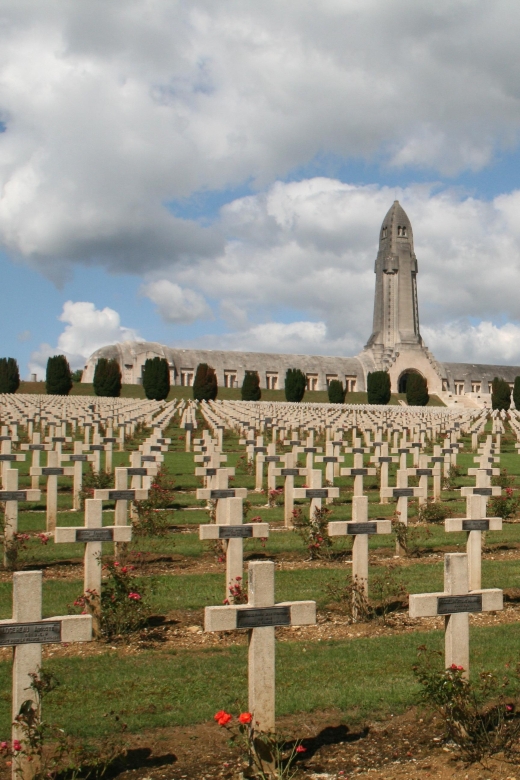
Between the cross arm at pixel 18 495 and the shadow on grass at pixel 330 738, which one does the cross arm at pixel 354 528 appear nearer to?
the shadow on grass at pixel 330 738

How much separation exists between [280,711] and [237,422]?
19.8 m

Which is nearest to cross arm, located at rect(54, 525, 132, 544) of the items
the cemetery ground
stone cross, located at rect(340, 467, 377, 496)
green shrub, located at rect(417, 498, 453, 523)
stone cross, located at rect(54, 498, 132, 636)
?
stone cross, located at rect(54, 498, 132, 636)

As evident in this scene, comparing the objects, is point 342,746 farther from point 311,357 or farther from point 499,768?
point 311,357

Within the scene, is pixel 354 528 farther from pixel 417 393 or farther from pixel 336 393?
pixel 417 393

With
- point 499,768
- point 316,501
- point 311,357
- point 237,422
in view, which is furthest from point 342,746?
point 311,357

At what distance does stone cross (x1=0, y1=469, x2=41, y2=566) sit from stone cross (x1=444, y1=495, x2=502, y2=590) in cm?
356

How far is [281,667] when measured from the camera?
192 inches

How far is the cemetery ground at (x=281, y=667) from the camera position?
3.75 meters

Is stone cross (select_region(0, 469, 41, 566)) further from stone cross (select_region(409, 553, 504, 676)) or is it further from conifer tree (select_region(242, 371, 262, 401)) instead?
conifer tree (select_region(242, 371, 262, 401))

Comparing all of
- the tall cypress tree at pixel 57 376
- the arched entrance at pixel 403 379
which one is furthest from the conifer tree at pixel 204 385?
the arched entrance at pixel 403 379

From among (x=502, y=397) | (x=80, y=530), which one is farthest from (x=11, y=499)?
(x=502, y=397)

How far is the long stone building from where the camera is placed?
6397cm

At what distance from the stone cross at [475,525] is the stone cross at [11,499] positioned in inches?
140

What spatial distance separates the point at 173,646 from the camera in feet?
17.6
